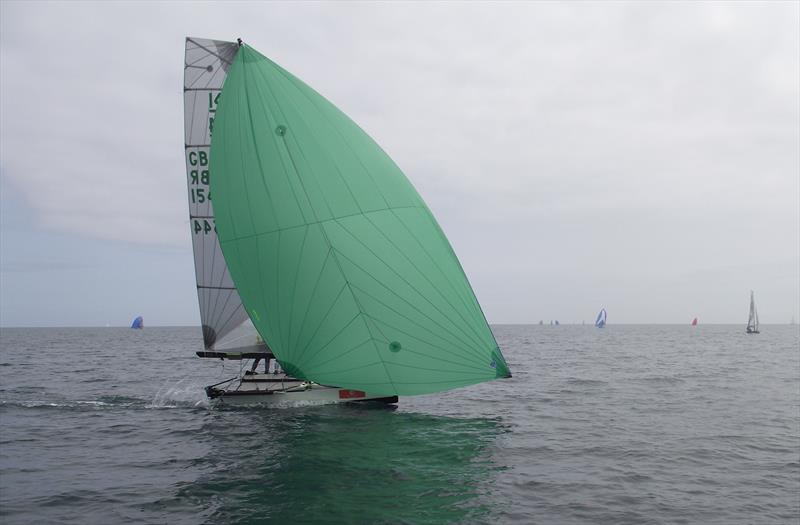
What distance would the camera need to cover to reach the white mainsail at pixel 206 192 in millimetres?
18297

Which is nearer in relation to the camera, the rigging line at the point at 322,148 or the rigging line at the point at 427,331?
the rigging line at the point at 427,331

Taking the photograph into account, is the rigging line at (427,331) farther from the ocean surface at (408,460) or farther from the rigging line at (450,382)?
the ocean surface at (408,460)

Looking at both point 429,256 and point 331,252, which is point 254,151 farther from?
point 429,256

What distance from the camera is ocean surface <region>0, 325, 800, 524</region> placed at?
31.8ft

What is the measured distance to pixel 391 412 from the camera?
60.8 ft

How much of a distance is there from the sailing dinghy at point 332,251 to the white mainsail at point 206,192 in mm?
3944

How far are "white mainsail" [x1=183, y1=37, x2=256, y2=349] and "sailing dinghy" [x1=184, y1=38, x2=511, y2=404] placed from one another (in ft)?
A: 12.9

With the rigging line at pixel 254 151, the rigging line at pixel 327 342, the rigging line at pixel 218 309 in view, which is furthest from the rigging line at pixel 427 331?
the rigging line at pixel 218 309

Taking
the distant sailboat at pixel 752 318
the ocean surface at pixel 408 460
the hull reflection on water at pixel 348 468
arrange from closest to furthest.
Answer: the hull reflection on water at pixel 348 468, the ocean surface at pixel 408 460, the distant sailboat at pixel 752 318

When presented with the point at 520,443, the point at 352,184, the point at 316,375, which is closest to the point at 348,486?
the point at 316,375

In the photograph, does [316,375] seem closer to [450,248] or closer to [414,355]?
[414,355]

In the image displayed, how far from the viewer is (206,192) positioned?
18.5 metres

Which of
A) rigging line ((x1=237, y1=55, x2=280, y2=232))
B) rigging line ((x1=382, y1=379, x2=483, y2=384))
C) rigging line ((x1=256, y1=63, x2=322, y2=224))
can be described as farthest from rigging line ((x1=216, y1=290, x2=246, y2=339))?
rigging line ((x1=382, y1=379, x2=483, y2=384))

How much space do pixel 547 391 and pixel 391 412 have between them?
10.5 m
